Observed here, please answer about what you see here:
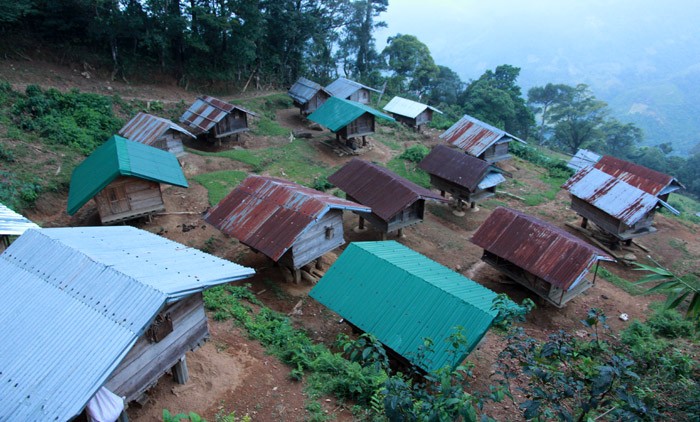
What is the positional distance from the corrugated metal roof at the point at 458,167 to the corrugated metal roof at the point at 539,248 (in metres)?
6.69

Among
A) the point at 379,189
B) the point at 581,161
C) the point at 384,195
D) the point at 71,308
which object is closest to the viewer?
the point at 71,308

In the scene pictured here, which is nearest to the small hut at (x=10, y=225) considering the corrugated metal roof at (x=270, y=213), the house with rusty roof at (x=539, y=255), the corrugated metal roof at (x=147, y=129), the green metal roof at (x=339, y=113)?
the corrugated metal roof at (x=270, y=213)

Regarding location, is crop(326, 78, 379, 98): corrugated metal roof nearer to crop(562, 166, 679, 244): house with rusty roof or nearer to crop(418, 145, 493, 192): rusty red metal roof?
crop(418, 145, 493, 192): rusty red metal roof

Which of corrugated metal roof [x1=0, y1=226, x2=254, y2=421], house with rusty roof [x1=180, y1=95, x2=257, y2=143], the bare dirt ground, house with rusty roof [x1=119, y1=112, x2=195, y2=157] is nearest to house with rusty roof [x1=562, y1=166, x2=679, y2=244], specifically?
the bare dirt ground

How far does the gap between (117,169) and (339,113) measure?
20850mm

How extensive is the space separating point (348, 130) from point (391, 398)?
104 ft

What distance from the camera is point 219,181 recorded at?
2789 centimetres

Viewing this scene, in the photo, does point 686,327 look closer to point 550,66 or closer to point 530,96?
point 530,96

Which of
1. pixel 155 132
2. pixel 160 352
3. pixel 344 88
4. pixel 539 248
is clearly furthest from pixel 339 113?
pixel 160 352

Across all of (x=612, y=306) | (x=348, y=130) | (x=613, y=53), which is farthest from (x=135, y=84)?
(x=613, y=53)

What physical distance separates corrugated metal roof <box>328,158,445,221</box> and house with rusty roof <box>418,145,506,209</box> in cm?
492

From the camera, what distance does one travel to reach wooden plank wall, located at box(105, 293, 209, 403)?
8594mm

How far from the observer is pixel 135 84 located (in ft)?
125

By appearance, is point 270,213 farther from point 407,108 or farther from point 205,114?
point 407,108
